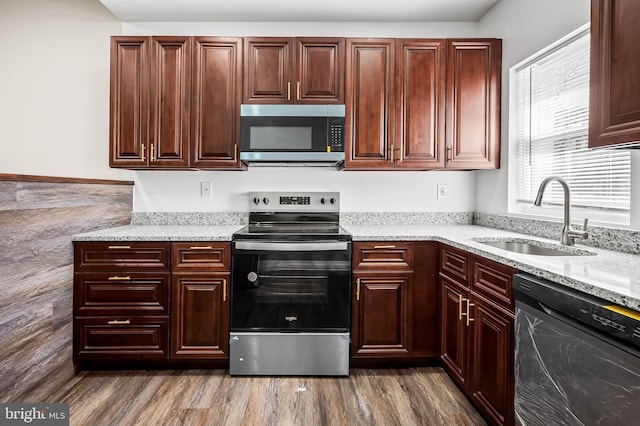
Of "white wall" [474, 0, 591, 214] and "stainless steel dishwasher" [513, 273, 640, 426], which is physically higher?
"white wall" [474, 0, 591, 214]

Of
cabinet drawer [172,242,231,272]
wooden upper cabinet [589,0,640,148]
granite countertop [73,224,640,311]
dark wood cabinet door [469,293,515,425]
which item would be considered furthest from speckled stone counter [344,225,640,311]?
cabinet drawer [172,242,231,272]

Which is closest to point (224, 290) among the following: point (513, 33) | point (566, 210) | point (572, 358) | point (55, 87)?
point (572, 358)

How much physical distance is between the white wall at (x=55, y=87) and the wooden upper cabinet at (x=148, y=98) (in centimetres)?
51

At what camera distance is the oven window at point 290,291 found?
7.82 ft

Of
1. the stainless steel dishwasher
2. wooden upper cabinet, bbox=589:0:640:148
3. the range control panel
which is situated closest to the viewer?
the stainless steel dishwasher

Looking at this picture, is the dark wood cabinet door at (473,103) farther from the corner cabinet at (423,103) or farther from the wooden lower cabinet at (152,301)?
the wooden lower cabinet at (152,301)

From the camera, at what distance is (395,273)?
2.46 metres

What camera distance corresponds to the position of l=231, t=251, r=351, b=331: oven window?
93.8 inches

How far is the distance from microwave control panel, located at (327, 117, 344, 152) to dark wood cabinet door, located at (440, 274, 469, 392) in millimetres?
1098

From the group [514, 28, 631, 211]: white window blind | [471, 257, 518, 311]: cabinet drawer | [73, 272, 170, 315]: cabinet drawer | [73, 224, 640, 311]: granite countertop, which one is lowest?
[73, 272, 170, 315]: cabinet drawer

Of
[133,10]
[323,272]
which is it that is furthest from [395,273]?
[133,10]

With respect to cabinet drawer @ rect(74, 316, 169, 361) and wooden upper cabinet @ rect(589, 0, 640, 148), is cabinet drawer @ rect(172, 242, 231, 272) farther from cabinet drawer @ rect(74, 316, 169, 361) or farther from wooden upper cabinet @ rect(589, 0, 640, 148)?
wooden upper cabinet @ rect(589, 0, 640, 148)

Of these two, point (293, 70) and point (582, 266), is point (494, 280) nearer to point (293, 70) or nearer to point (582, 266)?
point (582, 266)

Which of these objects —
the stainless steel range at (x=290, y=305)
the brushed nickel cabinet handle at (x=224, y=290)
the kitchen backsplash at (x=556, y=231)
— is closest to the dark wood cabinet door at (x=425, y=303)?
the stainless steel range at (x=290, y=305)
